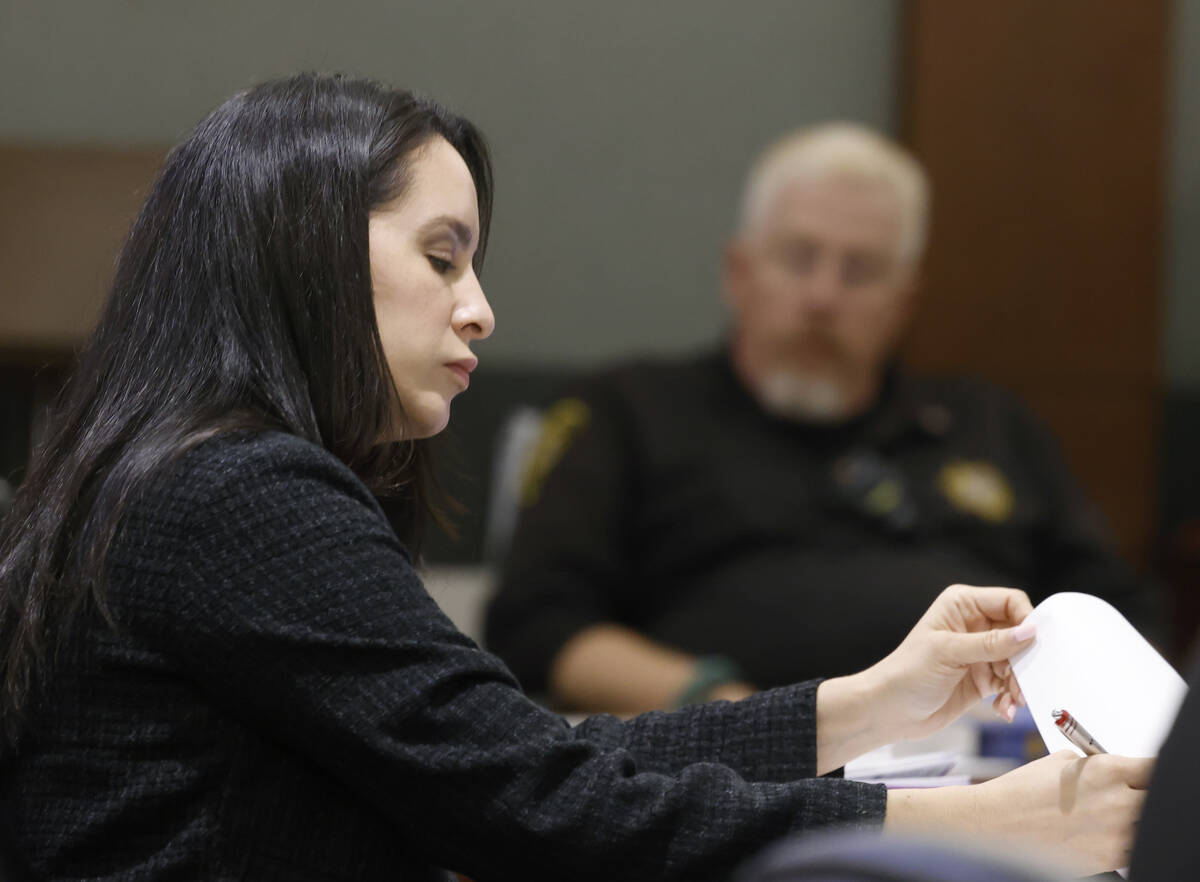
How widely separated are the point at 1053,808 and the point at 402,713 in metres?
0.38

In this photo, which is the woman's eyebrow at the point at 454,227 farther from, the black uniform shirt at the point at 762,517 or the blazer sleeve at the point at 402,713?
the black uniform shirt at the point at 762,517

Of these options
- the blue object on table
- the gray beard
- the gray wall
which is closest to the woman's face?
the blue object on table

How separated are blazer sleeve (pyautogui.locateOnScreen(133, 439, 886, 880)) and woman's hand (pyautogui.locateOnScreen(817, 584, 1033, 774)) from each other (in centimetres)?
14

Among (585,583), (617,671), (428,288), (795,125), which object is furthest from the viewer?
(795,125)

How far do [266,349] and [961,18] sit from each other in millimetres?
2625

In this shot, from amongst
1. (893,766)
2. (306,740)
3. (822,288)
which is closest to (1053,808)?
(893,766)

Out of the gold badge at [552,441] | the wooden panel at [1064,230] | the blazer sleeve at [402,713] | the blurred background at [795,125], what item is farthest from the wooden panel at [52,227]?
the wooden panel at [1064,230]

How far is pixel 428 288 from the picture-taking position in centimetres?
97

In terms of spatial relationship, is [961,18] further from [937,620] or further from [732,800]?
[732,800]

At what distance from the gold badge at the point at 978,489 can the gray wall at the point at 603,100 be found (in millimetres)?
916

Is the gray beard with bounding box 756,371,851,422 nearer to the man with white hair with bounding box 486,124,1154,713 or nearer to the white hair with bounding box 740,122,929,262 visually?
the man with white hair with bounding box 486,124,1154,713

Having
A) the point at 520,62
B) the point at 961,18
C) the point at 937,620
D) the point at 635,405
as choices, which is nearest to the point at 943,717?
the point at 937,620

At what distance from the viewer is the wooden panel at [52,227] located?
2.20 m

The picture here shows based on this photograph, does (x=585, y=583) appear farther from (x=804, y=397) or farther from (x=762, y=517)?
(x=804, y=397)
